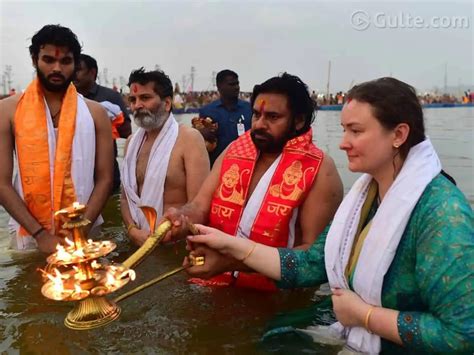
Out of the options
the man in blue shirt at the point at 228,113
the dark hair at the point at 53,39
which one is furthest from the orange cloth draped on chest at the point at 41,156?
the man in blue shirt at the point at 228,113

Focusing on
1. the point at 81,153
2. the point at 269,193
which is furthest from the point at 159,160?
the point at 269,193

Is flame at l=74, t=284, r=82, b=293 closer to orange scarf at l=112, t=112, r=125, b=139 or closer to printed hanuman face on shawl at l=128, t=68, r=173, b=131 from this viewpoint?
printed hanuman face on shawl at l=128, t=68, r=173, b=131

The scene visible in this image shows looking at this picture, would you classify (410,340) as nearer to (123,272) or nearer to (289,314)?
(289,314)

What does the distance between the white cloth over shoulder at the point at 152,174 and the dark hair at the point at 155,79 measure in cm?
24

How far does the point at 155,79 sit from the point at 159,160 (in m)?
0.72

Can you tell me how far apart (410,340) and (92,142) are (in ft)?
9.36

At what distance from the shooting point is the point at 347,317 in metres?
2.15

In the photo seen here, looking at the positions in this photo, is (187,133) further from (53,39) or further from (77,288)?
(77,288)

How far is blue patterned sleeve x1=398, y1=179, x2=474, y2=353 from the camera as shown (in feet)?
5.88

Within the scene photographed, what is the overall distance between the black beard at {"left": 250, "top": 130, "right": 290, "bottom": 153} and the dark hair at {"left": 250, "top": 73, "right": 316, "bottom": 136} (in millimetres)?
115

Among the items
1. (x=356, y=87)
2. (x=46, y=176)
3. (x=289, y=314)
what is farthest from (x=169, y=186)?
(x=356, y=87)

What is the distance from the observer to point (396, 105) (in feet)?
6.65

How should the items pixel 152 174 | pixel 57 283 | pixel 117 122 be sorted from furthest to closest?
pixel 117 122 → pixel 152 174 → pixel 57 283

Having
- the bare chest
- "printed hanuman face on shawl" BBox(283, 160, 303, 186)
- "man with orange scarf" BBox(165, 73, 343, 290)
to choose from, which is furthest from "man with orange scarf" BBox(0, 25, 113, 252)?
"printed hanuman face on shawl" BBox(283, 160, 303, 186)
